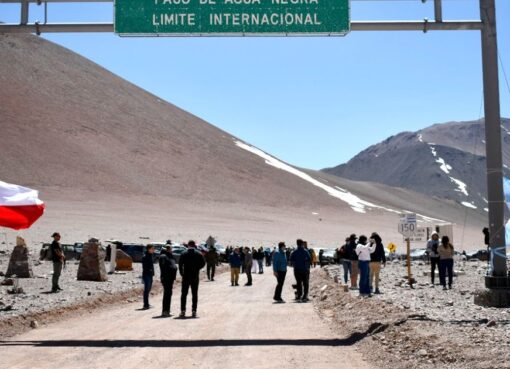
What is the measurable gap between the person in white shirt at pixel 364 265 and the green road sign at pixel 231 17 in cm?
709

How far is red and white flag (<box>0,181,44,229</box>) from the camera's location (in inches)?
622

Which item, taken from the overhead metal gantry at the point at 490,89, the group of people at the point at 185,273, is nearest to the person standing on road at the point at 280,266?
the group of people at the point at 185,273

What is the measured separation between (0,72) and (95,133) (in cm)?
2312

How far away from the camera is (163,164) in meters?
122

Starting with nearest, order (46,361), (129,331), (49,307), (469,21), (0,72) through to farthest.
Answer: (46,361), (129,331), (469,21), (49,307), (0,72)

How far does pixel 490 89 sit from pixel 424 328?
5307mm

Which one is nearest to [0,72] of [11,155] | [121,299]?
[11,155]

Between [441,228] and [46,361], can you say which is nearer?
[46,361]

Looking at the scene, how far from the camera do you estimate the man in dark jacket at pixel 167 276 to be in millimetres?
15805

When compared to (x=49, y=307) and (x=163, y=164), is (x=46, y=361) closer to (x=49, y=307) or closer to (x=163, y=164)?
(x=49, y=307)

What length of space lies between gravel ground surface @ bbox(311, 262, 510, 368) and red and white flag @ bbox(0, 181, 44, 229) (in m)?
6.68

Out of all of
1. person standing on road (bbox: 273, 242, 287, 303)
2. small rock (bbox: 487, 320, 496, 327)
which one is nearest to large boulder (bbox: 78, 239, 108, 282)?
person standing on road (bbox: 273, 242, 287, 303)

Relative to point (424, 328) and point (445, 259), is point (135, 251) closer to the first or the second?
point (445, 259)

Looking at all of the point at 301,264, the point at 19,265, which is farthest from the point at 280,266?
the point at 19,265
